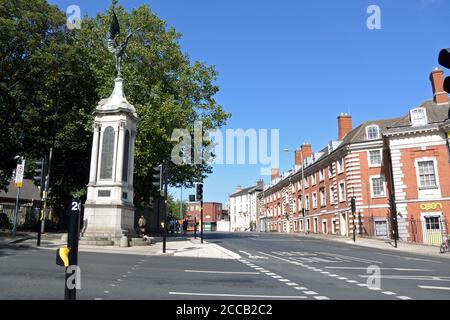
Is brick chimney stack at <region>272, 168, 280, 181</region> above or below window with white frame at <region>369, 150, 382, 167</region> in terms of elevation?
above

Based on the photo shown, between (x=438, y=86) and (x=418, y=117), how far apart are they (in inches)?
221

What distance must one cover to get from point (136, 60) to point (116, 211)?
1936 centimetres

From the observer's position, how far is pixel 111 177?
21812 mm

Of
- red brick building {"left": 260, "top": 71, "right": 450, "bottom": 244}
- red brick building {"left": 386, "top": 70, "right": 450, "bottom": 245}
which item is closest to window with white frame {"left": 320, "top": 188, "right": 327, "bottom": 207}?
red brick building {"left": 260, "top": 71, "right": 450, "bottom": 244}

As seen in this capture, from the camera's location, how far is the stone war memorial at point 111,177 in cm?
2108

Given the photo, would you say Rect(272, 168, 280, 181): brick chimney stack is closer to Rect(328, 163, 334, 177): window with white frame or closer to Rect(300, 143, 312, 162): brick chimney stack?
Rect(300, 143, 312, 162): brick chimney stack

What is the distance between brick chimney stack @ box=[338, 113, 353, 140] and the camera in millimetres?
53000

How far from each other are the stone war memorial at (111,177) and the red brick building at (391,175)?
67.5 feet

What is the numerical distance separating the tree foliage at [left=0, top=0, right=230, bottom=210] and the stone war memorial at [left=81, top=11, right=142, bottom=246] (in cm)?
786

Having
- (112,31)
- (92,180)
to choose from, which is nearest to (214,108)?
(112,31)

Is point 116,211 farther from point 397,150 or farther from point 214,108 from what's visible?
point 397,150

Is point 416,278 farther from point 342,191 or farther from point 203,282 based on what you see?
point 342,191

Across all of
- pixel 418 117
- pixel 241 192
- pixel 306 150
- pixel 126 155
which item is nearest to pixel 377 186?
pixel 418 117

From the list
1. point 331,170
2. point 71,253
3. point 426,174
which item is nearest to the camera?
point 71,253
